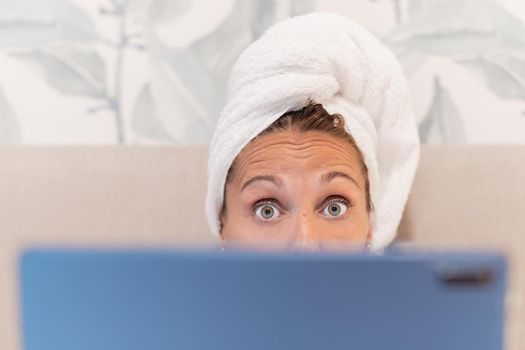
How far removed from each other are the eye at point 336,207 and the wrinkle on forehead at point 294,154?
0.18ft

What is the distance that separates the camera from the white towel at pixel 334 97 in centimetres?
85

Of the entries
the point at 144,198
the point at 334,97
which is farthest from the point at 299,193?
the point at 144,198

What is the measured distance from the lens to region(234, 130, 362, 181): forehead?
0.84 m

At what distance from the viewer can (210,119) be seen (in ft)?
3.79

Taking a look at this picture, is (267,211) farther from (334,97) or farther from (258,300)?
(258,300)

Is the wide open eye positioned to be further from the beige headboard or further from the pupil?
the beige headboard

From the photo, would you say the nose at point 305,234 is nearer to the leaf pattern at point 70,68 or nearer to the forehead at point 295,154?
the forehead at point 295,154

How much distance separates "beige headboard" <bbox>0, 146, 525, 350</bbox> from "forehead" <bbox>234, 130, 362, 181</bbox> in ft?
0.92

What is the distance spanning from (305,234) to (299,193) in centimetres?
6

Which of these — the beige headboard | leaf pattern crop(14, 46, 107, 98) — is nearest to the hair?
the beige headboard

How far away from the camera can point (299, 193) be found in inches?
32.5

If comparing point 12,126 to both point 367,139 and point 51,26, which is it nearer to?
point 51,26

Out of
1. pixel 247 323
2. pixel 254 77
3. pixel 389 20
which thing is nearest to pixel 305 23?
pixel 254 77

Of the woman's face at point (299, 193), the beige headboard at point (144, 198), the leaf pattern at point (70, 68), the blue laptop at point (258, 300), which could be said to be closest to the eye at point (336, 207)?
the woman's face at point (299, 193)
